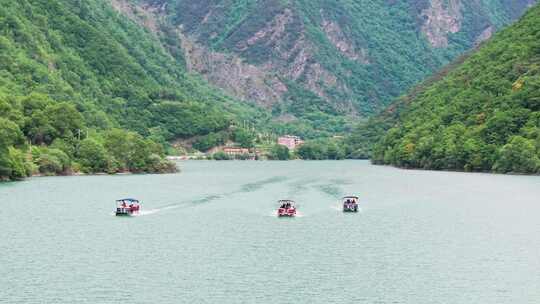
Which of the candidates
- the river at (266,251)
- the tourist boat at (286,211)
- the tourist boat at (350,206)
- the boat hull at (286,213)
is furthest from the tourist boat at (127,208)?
the tourist boat at (350,206)

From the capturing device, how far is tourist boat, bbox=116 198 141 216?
14288 cm

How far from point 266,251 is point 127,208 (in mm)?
43378

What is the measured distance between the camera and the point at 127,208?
14375 centimetres

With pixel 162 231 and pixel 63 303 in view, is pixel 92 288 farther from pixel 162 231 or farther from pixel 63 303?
pixel 162 231

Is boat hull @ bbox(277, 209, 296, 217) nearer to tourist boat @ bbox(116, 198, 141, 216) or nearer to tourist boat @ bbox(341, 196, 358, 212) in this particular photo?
tourist boat @ bbox(341, 196, 358, 212)

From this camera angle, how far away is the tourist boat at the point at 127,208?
14288 cm

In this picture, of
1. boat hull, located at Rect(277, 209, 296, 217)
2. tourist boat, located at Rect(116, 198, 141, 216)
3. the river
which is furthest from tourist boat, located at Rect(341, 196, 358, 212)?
tourist boat, located at Rect(116, 198, 141, 216)

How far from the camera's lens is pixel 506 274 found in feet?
307

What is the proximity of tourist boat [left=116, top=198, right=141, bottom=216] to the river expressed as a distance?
70.1 inches

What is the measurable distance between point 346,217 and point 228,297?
63938mm

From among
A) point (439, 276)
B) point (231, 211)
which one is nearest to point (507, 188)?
point (231, 211)

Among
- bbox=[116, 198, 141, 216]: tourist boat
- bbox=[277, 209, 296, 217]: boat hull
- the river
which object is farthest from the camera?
Answer: bbox=[116, 198, 141, 216]: tourist boat

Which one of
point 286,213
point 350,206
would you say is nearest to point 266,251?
point 286,213

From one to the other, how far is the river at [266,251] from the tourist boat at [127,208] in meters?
1.78
